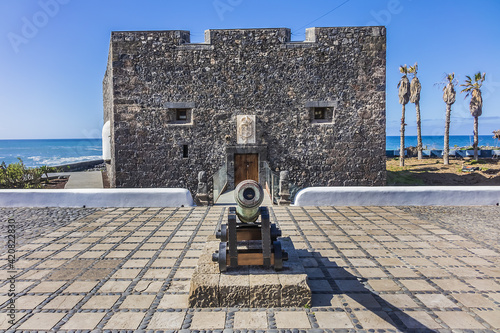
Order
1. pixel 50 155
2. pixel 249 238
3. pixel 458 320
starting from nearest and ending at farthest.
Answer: pixel 458 320 < pixel 249 238 < pixel 50 155

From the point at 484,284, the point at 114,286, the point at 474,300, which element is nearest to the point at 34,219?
the point at 114,286

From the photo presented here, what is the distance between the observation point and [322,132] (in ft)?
37.3

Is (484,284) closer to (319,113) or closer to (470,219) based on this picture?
(470,219)

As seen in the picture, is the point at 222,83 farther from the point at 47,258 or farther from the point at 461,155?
the point at 461,155

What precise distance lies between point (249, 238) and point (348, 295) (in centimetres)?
122

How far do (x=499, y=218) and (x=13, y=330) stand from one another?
324 inches

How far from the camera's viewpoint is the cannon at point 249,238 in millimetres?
3355

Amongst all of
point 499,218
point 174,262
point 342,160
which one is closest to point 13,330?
point 174,262

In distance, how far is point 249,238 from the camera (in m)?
3.61

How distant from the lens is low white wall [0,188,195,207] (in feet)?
26.0

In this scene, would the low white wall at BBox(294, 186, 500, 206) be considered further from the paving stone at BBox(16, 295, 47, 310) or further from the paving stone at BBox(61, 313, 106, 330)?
the paving stone at BBox(16, 295, 47, 310)

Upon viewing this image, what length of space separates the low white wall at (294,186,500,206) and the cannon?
4583 millimetres

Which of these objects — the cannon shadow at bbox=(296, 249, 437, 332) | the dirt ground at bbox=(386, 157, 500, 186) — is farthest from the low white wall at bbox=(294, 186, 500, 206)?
the dirt ground at bbox=(386, 157, 500, 186)

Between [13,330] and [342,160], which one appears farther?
[342,160]
